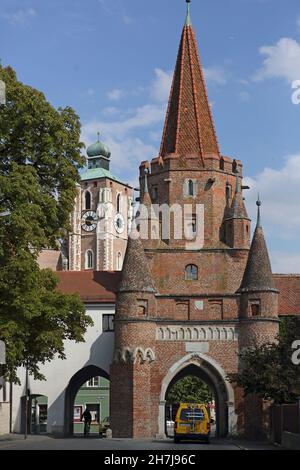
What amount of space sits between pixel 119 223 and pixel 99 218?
5.50 metres

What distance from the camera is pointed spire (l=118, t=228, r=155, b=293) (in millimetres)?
50219

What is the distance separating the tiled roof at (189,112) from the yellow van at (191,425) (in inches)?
799

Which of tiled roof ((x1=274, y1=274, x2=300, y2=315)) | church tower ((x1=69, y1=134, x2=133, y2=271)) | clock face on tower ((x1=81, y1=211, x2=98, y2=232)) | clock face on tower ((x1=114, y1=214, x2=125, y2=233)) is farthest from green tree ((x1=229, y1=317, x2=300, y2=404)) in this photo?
clock face on tower ((x1=114, y1=214, x2=125, y2=233))

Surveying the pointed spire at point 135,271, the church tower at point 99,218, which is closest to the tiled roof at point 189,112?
the pointed spire at point 135,271

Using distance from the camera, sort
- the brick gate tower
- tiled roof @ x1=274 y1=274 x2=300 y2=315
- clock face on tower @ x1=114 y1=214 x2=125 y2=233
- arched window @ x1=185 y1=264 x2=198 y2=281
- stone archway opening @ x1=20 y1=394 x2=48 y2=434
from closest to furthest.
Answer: the brick gate tower, arched window @ x1=185 y1=264 x2=198 y2=281, stone archway opening @ x1=20 y1=394 x2=48 y2=434, tiled roof @ x1=274 y1=274 x2=300 y2=315, clock face on tower @ x1=114 y1=214 x2=125 y2=233

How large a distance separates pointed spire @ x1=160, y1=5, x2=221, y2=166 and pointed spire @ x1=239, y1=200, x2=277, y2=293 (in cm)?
755

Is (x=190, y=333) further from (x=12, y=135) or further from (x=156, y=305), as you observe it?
(x=12, y=135)

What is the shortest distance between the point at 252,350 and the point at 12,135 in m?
21.3

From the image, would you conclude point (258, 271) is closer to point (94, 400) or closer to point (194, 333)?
point (194, 333)

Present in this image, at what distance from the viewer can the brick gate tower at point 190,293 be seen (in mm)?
49250

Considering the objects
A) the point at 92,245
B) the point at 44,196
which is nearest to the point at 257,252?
the point at 44,196

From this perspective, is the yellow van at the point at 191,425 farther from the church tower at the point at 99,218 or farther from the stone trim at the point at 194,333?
the church tower at the point at 99,218

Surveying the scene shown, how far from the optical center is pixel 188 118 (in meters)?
57.3

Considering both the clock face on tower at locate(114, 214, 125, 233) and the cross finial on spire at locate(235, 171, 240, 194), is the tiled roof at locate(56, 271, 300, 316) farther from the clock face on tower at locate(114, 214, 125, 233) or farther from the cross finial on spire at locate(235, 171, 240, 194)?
the clock face on tower at locate(114, 214, 125, 233)
